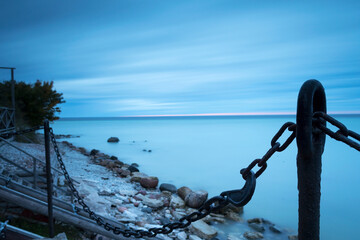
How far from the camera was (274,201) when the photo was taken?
13586 millimetres

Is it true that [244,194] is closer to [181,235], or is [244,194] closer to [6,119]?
[181,235]

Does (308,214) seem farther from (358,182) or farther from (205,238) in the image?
(358,182)

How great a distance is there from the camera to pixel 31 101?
1797 centimetres

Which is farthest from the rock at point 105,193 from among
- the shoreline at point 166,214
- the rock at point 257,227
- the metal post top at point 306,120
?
the metal post top at point 306,120

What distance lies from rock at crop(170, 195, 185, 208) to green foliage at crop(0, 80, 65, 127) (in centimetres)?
1290

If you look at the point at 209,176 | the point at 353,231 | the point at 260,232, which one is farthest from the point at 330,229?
the point at 209,176

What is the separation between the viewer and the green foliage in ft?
54.8

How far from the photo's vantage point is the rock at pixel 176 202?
9.38 m

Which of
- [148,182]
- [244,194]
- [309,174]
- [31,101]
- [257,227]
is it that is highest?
[31,101]

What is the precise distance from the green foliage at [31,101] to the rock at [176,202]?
12900 millimetres

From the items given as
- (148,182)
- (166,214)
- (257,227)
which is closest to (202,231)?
(166,214)

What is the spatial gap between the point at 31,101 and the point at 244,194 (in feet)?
66.9

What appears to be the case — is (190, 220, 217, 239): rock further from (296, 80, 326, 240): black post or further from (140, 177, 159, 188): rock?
(296, 80, 326, 240): black post

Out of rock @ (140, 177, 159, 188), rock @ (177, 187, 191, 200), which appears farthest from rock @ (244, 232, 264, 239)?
rock @ (140, 177, 159, 188)
